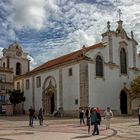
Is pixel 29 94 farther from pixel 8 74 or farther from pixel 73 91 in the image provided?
pixel 73 91

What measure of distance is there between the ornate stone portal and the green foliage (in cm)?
665

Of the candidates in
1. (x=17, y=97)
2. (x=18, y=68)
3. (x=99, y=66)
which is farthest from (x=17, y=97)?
(x=99, y=66)

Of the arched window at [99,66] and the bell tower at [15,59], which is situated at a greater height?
the bell tower at [15,59]

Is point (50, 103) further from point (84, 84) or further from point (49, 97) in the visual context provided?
point (84, 84)

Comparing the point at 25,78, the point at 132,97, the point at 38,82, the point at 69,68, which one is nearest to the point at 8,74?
the point at 25,78

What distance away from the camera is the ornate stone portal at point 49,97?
165 feet

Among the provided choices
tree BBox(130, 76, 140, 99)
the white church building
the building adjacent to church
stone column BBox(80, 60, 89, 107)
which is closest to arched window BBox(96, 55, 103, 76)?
the white church building

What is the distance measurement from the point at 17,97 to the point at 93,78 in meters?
18.6

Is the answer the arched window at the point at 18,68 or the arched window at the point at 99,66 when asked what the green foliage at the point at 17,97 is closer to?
the arched window at the point at 18,68

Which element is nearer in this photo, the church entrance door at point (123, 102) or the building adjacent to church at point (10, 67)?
the church entrance door at point (123, 102)

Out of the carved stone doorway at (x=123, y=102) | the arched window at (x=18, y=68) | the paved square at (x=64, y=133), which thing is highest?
the arched window at (x=18, y=68)

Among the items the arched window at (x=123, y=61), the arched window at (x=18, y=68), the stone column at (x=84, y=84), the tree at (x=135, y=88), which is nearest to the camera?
the stone column at (x=84, y=84)

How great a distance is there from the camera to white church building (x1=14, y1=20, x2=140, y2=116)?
146ft

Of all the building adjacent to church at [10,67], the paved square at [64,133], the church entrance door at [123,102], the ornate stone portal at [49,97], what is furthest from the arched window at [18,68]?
the paved square at [64,133]
